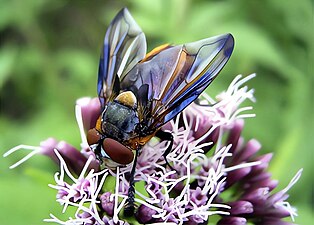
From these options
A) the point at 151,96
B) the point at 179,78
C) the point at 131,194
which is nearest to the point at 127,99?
the point at 151,96

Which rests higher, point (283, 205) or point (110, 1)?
point (110, 1)

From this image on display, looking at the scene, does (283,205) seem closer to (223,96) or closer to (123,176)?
(223,96)

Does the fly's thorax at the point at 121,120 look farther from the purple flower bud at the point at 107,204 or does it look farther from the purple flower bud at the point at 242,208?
the purple flower bud at the point at 242,208

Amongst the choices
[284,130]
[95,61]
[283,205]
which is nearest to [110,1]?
[95,61]

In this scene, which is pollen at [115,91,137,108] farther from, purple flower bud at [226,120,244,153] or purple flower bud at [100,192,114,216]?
purple flower bud at [226,120,244,153]

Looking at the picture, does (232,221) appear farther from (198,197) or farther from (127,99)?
(127,99)

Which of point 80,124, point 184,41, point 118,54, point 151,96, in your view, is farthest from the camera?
point 184,41
